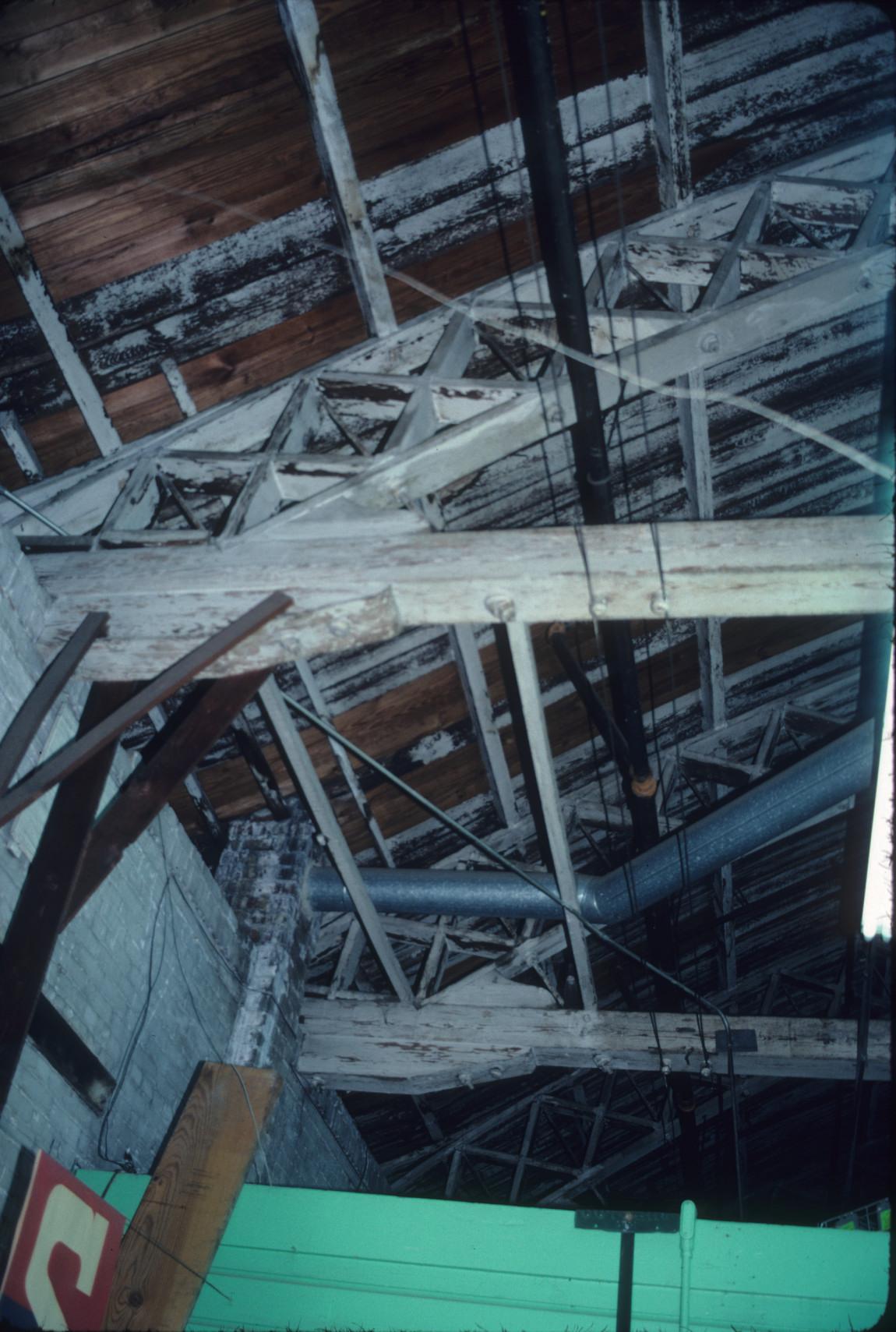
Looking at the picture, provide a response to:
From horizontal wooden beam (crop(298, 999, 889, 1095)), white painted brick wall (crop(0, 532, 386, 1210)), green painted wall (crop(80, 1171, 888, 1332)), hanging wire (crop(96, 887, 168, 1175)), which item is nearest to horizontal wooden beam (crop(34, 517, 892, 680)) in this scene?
white painted brick wall (crop(0, 532, 386, 1210))

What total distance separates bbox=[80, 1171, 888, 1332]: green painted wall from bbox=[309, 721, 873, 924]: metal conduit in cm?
246

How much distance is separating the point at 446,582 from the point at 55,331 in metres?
2.47

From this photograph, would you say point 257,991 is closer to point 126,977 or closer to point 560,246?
point 126,977

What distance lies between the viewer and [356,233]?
4.68 meters

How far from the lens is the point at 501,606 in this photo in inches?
143

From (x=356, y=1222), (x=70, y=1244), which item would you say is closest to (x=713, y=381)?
(x=356, y=1222)

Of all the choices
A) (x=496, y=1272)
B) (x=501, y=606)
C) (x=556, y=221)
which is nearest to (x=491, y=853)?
(x=501, y=606)

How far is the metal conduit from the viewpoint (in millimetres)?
5520

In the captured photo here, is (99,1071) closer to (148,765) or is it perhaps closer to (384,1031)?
(148,765)

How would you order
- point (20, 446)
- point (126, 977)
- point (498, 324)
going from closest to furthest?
point (126, 977) < point (498, 324) < point (20, 446)

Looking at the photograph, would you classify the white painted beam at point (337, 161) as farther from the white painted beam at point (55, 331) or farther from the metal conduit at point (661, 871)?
the metal conduit at point (661, 871)

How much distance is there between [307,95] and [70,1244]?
4534 millimetres

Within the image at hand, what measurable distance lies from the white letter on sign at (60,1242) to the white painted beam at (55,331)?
342cm

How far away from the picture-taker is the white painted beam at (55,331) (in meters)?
4.30
